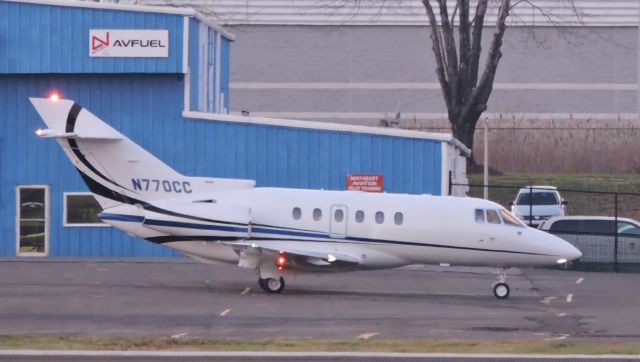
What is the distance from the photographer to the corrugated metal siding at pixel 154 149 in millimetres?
32375

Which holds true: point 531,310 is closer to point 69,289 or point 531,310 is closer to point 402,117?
point 69,289

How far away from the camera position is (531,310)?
22.9m

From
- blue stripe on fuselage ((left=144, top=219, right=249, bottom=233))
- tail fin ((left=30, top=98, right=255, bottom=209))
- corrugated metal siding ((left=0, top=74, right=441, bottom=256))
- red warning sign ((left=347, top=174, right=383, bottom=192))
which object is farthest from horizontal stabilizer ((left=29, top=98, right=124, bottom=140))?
red warning sign ((left=347, top=174, right=383, bottom=192))

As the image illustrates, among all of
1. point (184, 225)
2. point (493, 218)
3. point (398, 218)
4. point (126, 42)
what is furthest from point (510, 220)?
point (126, 42)

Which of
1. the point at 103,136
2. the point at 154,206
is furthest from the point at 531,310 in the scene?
the point at 103,136

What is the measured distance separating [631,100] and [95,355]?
43.9 m

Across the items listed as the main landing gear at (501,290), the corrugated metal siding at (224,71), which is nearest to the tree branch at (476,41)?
the corrugated metal siding at (224,71)

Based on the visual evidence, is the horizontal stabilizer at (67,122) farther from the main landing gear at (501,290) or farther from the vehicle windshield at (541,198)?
the vehicle windshield at (541,198)

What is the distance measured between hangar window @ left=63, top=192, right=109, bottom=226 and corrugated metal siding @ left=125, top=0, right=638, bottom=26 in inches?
926

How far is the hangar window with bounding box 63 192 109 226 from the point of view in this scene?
3244 cm

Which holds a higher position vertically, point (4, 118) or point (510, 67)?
point (510, 67)

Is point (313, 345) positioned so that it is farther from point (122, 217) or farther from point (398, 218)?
point (122, 217)

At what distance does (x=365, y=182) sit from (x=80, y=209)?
24.9 feet

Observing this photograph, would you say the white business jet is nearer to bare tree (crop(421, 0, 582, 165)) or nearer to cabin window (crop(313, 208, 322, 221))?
cabin window (crop(313, 208, 322, 221))
